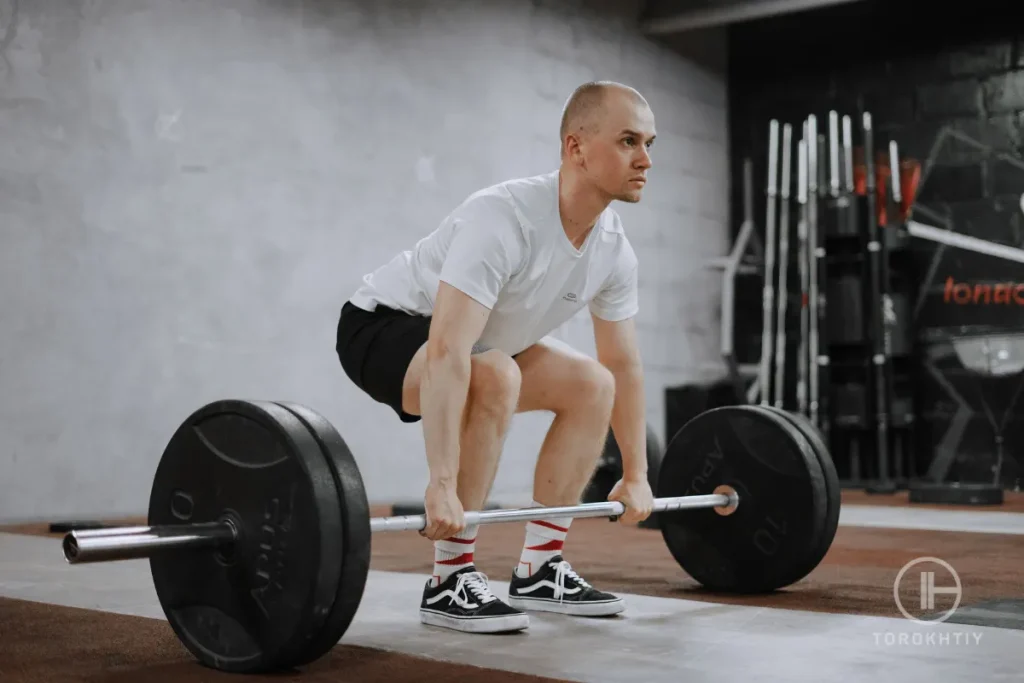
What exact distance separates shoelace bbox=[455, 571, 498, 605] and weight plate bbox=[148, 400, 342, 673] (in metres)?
0.47

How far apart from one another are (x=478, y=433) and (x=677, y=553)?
0.73 m

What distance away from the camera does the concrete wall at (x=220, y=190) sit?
168 inches

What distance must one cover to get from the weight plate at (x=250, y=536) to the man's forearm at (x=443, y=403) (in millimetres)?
287

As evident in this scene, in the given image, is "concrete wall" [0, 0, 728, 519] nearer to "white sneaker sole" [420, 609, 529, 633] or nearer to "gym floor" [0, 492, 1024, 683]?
"gym floor" [0, 492, 1024, 683]

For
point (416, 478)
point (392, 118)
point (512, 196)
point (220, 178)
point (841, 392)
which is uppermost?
point (392, 118)

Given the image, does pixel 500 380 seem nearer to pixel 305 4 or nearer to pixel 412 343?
pixel 412 343

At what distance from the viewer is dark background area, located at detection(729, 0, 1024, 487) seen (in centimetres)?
621

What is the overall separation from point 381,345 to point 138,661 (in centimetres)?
72

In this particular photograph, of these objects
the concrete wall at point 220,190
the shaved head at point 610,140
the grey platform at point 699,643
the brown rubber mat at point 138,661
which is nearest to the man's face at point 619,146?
the shaved head at point 610,140

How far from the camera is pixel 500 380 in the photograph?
193 cm

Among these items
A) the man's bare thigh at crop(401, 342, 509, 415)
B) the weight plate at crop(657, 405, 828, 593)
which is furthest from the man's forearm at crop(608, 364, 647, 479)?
the man's bare thigh at crop(401, 342, 509, 415)

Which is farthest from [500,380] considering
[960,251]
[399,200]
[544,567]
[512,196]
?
[960,251]

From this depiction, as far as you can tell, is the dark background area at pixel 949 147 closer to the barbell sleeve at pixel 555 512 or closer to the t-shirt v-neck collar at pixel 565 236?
the barbell sleeve at pixel 555 512

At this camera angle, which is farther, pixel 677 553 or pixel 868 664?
pixel 677 553
